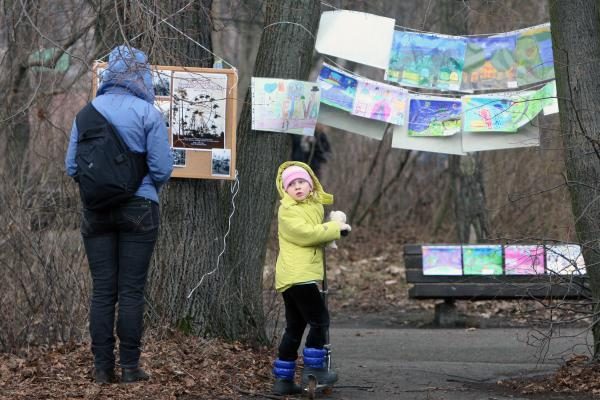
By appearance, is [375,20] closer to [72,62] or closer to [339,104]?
[339,104]

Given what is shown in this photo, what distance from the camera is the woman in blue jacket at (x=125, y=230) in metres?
6.40

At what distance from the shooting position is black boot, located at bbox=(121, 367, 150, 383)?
6.52 meters

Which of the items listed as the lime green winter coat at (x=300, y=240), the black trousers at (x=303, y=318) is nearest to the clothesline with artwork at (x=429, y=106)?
the lime green winter coat at (x=300, y=240)

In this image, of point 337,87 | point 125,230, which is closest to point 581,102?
point 337,87

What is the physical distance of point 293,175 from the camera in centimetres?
669

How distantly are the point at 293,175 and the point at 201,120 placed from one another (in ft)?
4.31

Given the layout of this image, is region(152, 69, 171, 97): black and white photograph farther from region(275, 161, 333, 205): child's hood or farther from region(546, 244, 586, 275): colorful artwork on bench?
region(546, 244, 586, 275): colorful artwork on bench

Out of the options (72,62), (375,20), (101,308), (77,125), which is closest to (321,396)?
(101,308)

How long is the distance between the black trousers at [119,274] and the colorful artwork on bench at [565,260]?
2.62 meters

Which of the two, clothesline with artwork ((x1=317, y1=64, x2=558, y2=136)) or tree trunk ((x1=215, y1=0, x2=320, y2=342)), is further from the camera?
clothesline with artwork ((x1=317, y1=64, x2=558, y2=136))

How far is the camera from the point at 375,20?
8.57 meters

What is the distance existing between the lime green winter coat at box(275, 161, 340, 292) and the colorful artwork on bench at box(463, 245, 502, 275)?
492 cm

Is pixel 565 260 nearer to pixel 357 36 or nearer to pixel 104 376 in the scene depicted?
pixel 357 36

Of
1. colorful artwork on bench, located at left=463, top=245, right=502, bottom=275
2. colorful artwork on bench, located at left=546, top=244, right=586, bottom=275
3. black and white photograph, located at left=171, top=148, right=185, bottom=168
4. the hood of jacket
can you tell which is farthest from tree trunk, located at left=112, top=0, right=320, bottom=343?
colorful artwork on bench, located at left=463, top=245, right=502, bottom=275
